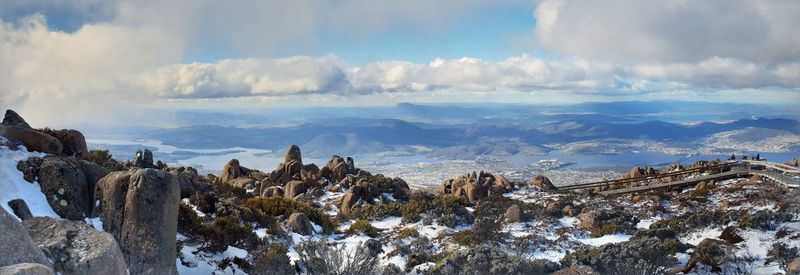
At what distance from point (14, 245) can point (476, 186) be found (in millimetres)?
24211

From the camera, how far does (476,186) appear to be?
2852 cm

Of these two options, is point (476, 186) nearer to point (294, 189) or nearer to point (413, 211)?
point (413, 211)

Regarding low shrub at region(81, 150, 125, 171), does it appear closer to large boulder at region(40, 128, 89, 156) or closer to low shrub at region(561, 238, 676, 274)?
large boulder at region(40, 128, 89, 156)

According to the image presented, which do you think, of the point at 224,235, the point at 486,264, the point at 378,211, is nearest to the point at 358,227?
the point at 378,211

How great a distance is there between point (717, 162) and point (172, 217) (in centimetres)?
3633

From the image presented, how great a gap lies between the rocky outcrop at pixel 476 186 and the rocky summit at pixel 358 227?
12cm

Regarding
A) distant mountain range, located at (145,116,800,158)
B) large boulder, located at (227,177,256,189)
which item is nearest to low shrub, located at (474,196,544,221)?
large boulder, located at (227,177,256,189)

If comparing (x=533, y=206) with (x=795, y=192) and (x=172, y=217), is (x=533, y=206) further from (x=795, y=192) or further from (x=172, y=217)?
(x=172, y=217)

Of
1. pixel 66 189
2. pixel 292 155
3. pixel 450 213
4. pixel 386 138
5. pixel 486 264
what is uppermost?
pixel 66 189

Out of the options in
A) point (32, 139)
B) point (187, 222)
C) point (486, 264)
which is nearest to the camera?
point (486, 264)

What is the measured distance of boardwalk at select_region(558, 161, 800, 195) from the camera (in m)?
28.8

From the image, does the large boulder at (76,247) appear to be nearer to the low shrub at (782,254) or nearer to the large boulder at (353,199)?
the low shrub at (782,254)

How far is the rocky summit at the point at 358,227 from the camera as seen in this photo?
9344 mm

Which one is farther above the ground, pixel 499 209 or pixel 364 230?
pixel 499 209
